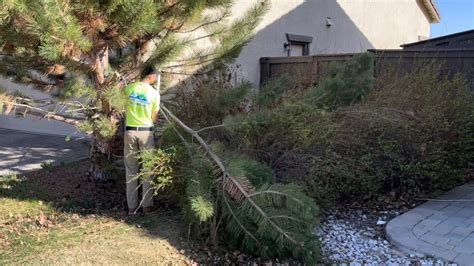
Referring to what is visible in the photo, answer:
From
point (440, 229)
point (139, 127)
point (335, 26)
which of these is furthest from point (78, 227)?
point (335, 26)

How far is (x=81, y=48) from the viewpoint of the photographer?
4953 mm

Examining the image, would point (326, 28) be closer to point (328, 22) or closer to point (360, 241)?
point (328, 22)

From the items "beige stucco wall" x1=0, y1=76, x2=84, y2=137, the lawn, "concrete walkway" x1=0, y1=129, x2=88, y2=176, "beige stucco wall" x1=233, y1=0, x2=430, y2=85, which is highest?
"beige stucco wall" x1=233, y1=0, x2=430, y2=85

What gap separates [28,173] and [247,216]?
4.55m

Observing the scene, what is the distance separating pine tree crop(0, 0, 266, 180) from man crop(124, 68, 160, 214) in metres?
0.18

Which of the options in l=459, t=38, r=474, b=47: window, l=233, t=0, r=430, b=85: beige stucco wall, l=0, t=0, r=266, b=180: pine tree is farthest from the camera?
l=233, t=0, r=430, b=85: beige stucco wall

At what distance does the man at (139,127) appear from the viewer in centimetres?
530

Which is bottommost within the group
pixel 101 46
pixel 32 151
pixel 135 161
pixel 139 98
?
pixel 32 151

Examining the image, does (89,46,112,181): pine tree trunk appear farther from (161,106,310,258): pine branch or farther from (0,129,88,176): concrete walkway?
Answer: (0,129,88,176): concrete walkway

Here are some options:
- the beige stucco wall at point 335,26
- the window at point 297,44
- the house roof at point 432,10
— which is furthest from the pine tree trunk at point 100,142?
the house roof at point 432,10

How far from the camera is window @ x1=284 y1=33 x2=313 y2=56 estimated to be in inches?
545

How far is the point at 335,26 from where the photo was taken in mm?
15688

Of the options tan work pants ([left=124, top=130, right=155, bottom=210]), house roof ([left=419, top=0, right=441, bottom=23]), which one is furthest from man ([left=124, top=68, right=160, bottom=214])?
house roof ([left=419, top=0, right=441, bottom=23])

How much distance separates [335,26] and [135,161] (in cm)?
1171
